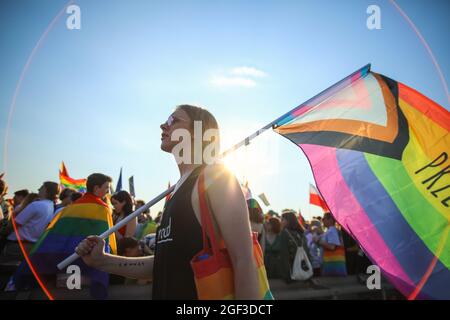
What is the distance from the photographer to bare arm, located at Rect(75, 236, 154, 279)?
6.66ft

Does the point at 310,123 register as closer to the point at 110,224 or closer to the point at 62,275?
the point at 110,224

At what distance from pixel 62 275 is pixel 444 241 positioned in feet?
13.7

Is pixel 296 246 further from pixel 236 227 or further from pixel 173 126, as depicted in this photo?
pixel 236 227

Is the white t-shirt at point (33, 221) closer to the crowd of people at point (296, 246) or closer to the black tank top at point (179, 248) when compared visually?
the crowd of people at point (296, 246)

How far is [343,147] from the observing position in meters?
3.20

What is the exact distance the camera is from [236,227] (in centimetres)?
152

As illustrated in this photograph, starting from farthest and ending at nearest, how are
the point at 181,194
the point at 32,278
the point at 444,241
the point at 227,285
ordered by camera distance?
1. the point at 32,278
2. the point at 444,241
3. the point at 181,194
4. the point at 227,285

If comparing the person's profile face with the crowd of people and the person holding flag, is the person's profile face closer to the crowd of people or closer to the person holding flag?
the person holding flag

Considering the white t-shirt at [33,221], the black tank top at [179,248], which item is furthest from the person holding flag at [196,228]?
the white t-shirt at [33,221]

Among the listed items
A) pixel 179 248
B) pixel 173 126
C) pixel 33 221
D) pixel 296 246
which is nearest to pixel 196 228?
pixel 179 248

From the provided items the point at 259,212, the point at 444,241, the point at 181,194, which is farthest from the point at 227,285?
the point at 259,212

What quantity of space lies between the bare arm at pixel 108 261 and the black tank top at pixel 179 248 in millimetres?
310

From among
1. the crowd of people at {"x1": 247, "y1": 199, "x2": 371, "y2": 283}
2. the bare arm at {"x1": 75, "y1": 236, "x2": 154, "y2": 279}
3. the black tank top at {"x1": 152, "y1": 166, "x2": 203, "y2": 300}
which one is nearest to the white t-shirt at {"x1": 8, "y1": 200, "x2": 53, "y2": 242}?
the bare arm at {"x1": 75, "y1": 236, "x2": 154, "y2": 279}
